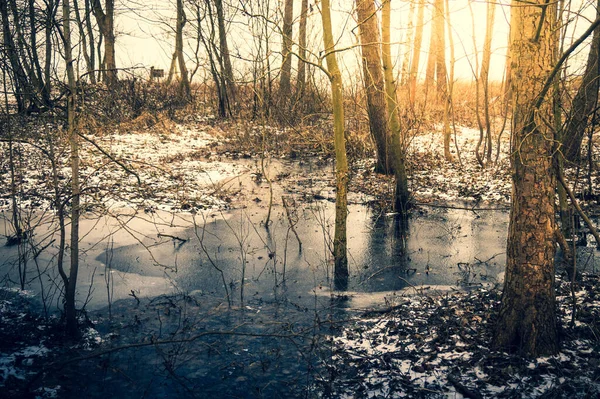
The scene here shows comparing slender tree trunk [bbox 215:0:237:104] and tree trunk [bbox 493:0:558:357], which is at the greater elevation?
slender tree trunk [bbox 215:0:237:104]

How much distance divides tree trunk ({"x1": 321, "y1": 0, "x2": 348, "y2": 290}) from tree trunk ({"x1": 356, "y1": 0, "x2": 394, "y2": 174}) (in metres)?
4.90

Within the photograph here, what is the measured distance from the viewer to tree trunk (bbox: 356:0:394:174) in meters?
12.1

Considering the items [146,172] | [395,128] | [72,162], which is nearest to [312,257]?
[395,128]

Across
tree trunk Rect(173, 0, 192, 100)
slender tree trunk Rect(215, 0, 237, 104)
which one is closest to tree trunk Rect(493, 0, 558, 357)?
slender tree trunk Rect(215, 0, 237, 104)

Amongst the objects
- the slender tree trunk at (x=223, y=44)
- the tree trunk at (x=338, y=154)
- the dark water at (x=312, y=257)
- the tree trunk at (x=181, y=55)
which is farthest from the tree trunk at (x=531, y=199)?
the tree trunk at (x=181, y=55)

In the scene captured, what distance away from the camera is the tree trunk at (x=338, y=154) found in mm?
6656

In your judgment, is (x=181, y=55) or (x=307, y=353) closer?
(x=307, y=353)

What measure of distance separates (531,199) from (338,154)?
3008 mm

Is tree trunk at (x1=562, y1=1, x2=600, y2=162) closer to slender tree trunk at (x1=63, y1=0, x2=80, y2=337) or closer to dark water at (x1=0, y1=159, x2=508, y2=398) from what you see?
dark water at (x1=0, y1=159, x2=508, y2=398)

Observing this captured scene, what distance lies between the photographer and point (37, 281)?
7.29 metres

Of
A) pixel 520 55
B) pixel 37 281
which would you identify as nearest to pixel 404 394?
pixel 520 55

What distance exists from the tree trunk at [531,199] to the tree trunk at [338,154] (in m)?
2.57

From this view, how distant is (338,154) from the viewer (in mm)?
6969

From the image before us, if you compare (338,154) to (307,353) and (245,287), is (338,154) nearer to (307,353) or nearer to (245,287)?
(245,287)
